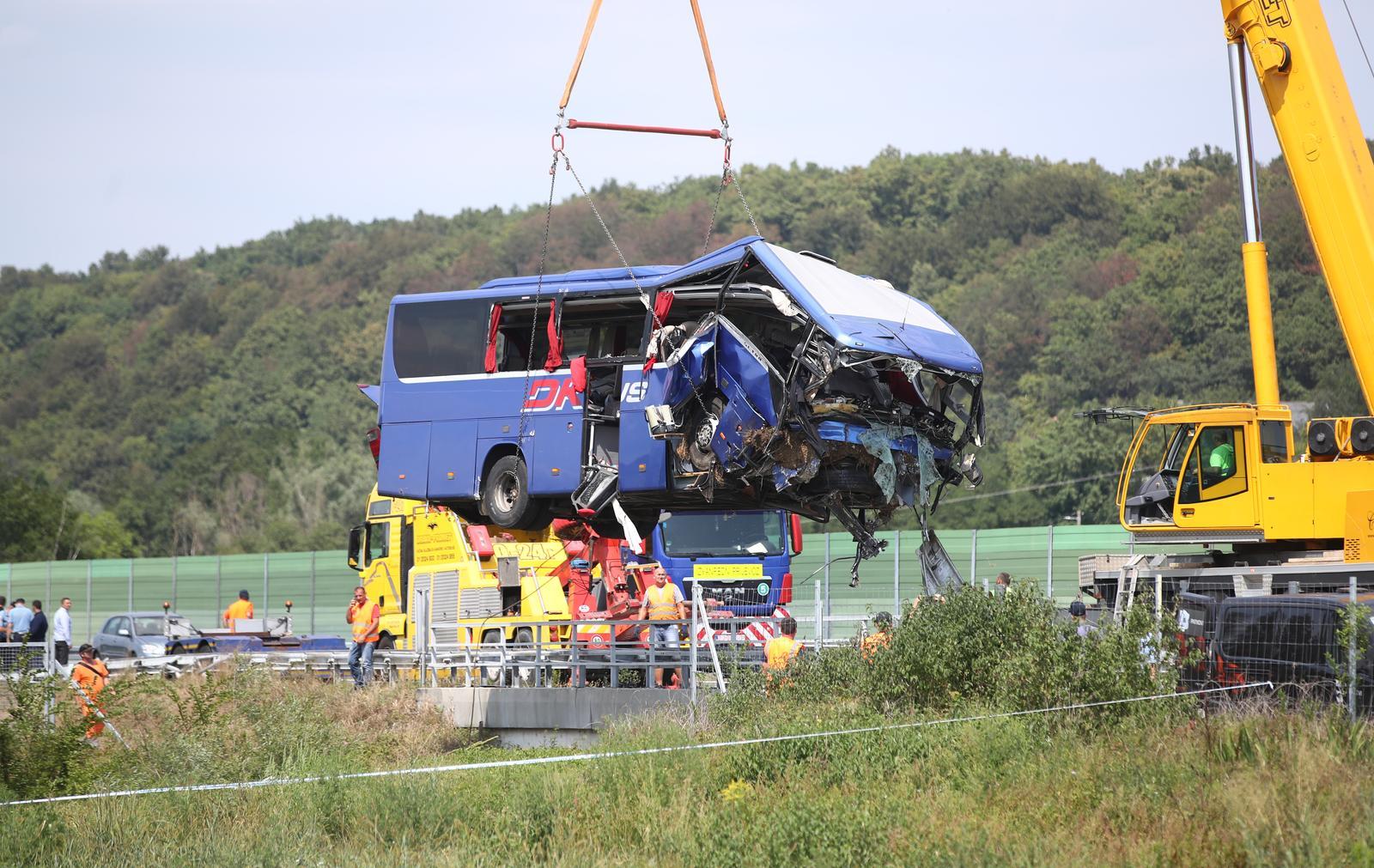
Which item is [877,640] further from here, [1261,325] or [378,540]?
[378,540]

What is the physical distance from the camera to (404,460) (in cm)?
2086

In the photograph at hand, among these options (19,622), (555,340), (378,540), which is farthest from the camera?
(19,622)

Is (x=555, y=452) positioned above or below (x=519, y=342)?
below

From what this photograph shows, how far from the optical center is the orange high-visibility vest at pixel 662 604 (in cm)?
1870

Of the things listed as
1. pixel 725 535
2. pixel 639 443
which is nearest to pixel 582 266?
pixel 725 535

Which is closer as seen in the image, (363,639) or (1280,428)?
(1280,428)

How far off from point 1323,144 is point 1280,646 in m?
7.08

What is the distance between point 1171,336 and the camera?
66375 millimetres

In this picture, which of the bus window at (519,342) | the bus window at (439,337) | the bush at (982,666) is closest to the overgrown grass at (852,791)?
the bush at (982,666)

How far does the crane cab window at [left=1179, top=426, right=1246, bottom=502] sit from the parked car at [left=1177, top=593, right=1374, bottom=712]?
126 inches

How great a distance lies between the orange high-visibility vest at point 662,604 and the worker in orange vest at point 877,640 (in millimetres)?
3358

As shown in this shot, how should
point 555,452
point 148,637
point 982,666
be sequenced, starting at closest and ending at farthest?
point 982,666 < point 555,452 < point 148,637

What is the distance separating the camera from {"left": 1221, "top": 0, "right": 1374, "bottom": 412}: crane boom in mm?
17172

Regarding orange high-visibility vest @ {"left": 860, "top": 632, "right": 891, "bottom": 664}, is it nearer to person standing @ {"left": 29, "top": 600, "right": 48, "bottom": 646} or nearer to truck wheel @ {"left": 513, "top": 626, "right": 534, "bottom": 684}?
truck wheel @ {"left": 513, "top": 626, "right": 534, "bottom": 684}
